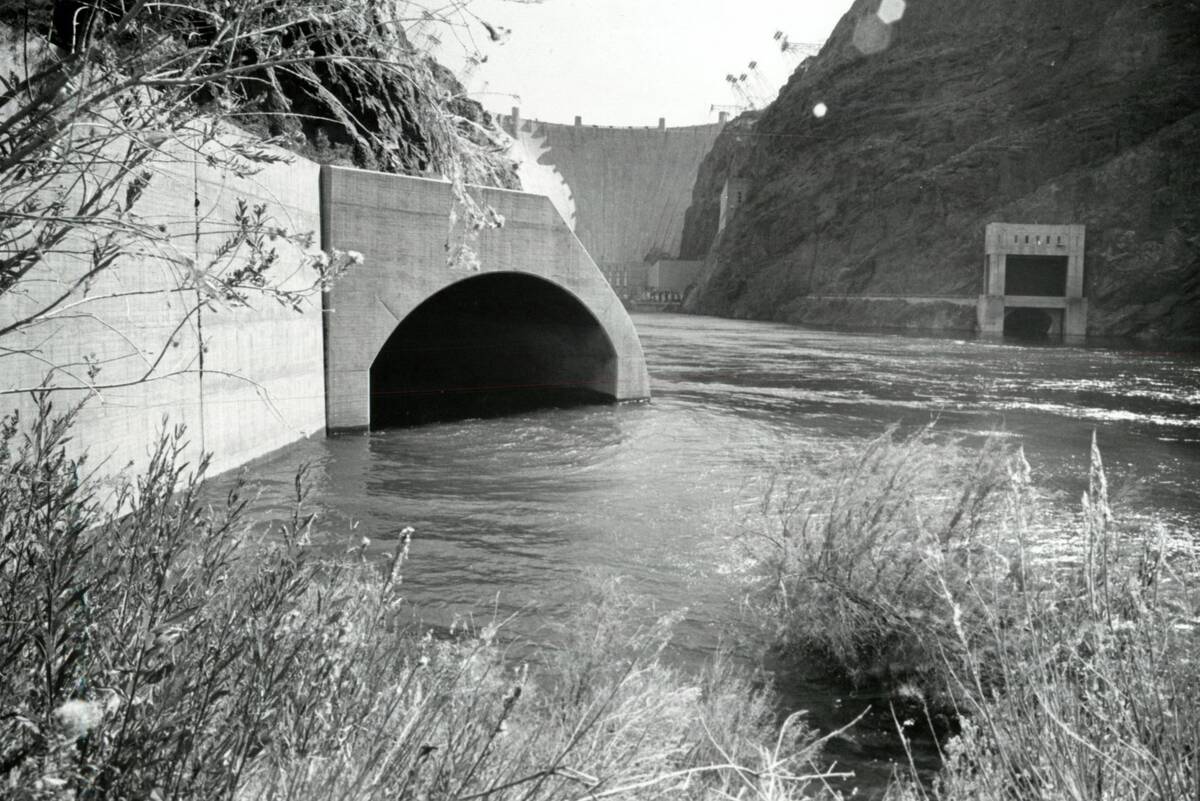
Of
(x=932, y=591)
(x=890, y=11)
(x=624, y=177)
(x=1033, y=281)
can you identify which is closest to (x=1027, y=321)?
(x=1033, y=281)

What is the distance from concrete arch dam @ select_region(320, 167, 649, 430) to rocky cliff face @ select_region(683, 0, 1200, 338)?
3763cm

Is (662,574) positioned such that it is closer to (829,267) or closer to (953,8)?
(829,267)

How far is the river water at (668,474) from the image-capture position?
24.2 ft

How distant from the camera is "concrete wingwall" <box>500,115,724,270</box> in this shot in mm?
114062

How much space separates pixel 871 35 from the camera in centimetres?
7869

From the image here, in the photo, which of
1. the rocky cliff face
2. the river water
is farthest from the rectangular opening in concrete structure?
the river water

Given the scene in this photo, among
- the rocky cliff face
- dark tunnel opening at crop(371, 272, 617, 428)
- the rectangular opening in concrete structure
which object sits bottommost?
dark tunnel opening at crop(371, 272, 617, 428)

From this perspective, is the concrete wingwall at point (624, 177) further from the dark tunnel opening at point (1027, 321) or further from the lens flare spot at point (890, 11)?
the dark tunnel opening at point (1027, 321)

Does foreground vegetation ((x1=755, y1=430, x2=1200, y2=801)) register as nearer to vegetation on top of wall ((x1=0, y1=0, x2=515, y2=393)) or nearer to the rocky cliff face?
vegetation on top of wall ((x1=0, y1=0, x2=515, y2=393))

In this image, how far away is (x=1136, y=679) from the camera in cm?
309

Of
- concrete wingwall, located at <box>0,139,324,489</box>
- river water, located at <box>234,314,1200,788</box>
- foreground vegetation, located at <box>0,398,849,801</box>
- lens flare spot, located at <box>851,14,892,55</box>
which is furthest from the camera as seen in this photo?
lens flare spot, located at <box>851,14,892,55</box>

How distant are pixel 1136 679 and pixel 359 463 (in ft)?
32.8

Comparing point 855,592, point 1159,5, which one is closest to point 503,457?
point 855,592

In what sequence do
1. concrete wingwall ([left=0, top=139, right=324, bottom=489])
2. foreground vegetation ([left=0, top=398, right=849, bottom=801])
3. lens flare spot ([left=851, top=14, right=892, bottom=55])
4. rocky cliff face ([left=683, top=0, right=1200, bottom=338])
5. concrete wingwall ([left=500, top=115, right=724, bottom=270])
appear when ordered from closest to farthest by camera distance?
foreground vegetation ([left=0, top=398, right=849, bottom=801])
concrete wingwall ([left=0, top=139, right=324, bottom=489])
rocky cliff face ([left=683, top=0, right=1200, bottom=338])
lens flare spot ([left=851, top=14, right=892, bottom=55])
concrete wingwall ([left=500, top=115, right=724, bottom=270])
